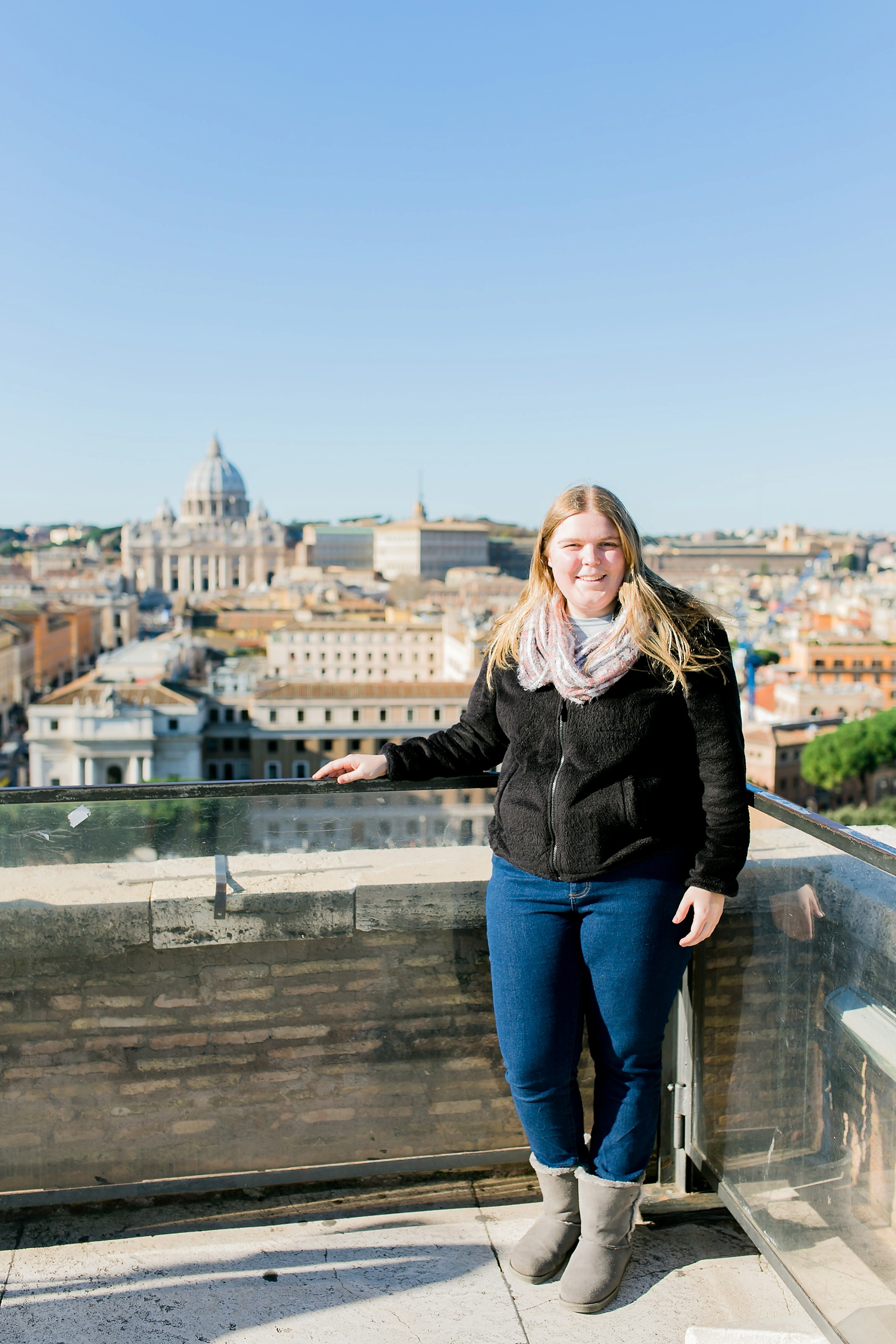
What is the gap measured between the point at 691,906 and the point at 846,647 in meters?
31.7

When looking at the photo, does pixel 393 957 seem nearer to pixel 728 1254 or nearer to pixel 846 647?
pixel 728 1254

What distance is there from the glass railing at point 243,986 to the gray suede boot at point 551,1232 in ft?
0.45

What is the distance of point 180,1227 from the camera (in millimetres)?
1333

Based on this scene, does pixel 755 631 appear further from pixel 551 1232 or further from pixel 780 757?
pixel 551 1232

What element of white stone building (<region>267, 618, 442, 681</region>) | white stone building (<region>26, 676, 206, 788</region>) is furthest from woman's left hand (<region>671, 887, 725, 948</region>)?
white stone building (<region>267, 618, 442, 681</region>)

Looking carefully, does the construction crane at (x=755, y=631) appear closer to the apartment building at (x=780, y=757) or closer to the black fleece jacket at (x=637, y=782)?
the apartment building at (x=780, y=757)

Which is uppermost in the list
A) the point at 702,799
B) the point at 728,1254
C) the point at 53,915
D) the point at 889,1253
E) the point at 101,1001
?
the point at 702,799

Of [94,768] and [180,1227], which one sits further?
[94,768]

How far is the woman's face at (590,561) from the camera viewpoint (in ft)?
4.03

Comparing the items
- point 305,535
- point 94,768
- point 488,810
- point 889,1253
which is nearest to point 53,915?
point 488,810

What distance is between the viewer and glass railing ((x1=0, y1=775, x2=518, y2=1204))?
1308 millimetres

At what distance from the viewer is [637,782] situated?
1.17m

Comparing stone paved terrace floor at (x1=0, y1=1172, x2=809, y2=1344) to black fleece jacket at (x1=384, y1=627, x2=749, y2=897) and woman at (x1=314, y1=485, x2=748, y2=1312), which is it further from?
black fleece jacket at (x1=384, y1=627, x2=749, y2=897)

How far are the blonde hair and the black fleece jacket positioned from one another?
0.02 m
